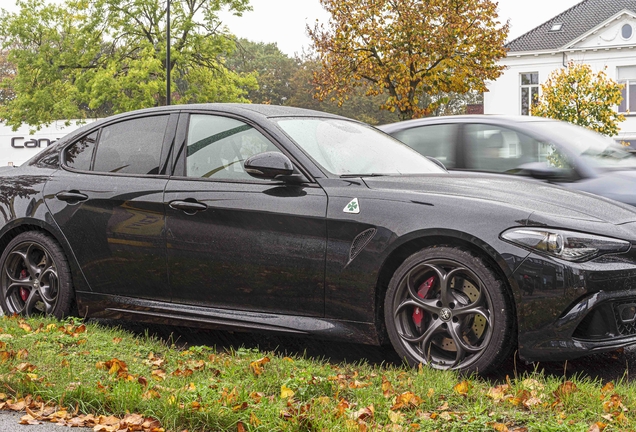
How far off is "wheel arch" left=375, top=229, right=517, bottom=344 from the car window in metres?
3.30

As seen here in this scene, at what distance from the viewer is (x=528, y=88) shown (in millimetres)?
43969

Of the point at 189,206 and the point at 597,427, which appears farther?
the point at 189,206

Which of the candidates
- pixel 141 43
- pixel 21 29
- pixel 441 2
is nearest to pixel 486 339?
pixel 441 2

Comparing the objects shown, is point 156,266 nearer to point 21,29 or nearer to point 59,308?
point 59,308

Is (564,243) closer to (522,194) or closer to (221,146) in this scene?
(522,194)

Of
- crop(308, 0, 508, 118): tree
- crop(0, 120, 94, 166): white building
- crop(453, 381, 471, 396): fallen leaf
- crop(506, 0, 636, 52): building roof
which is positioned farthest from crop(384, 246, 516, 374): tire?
crop(0, 120, 94, 166): white building

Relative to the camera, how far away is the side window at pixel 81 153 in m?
6.14

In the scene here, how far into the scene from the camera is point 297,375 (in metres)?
4.24

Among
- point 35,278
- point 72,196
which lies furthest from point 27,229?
point 72,196

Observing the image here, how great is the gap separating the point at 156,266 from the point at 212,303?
0.49 metres

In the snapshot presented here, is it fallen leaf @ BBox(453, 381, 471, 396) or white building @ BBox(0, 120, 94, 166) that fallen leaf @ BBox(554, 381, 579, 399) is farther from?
white building @ BBox(0, 120, 94, 166)

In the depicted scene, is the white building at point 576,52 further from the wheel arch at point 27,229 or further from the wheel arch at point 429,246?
the wheel arch at point 429,246

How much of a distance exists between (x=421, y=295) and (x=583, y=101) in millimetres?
30613

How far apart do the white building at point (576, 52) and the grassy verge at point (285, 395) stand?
38879mm
